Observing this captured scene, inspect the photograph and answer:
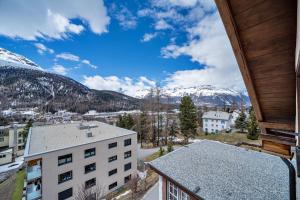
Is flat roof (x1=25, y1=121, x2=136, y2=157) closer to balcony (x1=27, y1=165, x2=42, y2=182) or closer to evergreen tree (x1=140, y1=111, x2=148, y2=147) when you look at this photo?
balcony (x1=27, y1=165, x2=42, y2=182)

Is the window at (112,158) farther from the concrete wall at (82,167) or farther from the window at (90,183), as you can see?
the window at (90,183)

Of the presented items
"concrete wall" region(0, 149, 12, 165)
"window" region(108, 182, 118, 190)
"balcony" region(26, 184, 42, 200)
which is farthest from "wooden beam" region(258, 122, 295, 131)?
"concrete wall" region(0, 149, 12, 165)

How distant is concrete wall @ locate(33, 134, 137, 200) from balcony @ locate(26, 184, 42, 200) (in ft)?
1.80

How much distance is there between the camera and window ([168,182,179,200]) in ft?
25.9

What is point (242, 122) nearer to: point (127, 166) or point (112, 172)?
point (127, 166)

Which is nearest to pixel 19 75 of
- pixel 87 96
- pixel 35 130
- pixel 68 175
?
pixel 87 96

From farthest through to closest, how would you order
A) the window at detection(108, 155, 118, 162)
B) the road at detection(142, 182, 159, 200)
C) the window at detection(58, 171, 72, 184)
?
the window at detection(108, 155, 118, 162) → the window at detection(58, 171, 72, 184) → the road at detection(142, 182, 159, 200)

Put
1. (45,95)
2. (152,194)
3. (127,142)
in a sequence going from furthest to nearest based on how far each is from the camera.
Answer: (45,95) → (127,142) → (152,194)

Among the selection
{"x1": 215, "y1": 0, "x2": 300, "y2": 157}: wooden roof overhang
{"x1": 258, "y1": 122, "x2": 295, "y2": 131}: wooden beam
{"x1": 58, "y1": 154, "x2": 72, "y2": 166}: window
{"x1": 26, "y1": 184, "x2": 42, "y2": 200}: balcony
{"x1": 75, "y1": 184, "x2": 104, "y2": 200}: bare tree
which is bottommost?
Answer: {"x1": 75, "y1": 184, "x2": 104, "y2": 200}: bare tree

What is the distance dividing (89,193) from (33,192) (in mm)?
4782

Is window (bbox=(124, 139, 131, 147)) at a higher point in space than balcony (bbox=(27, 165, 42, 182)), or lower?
higher

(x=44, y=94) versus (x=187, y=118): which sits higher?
(x=44, y=94)

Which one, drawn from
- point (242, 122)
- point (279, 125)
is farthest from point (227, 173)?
point (242, 122)

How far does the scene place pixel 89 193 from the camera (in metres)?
14.9
